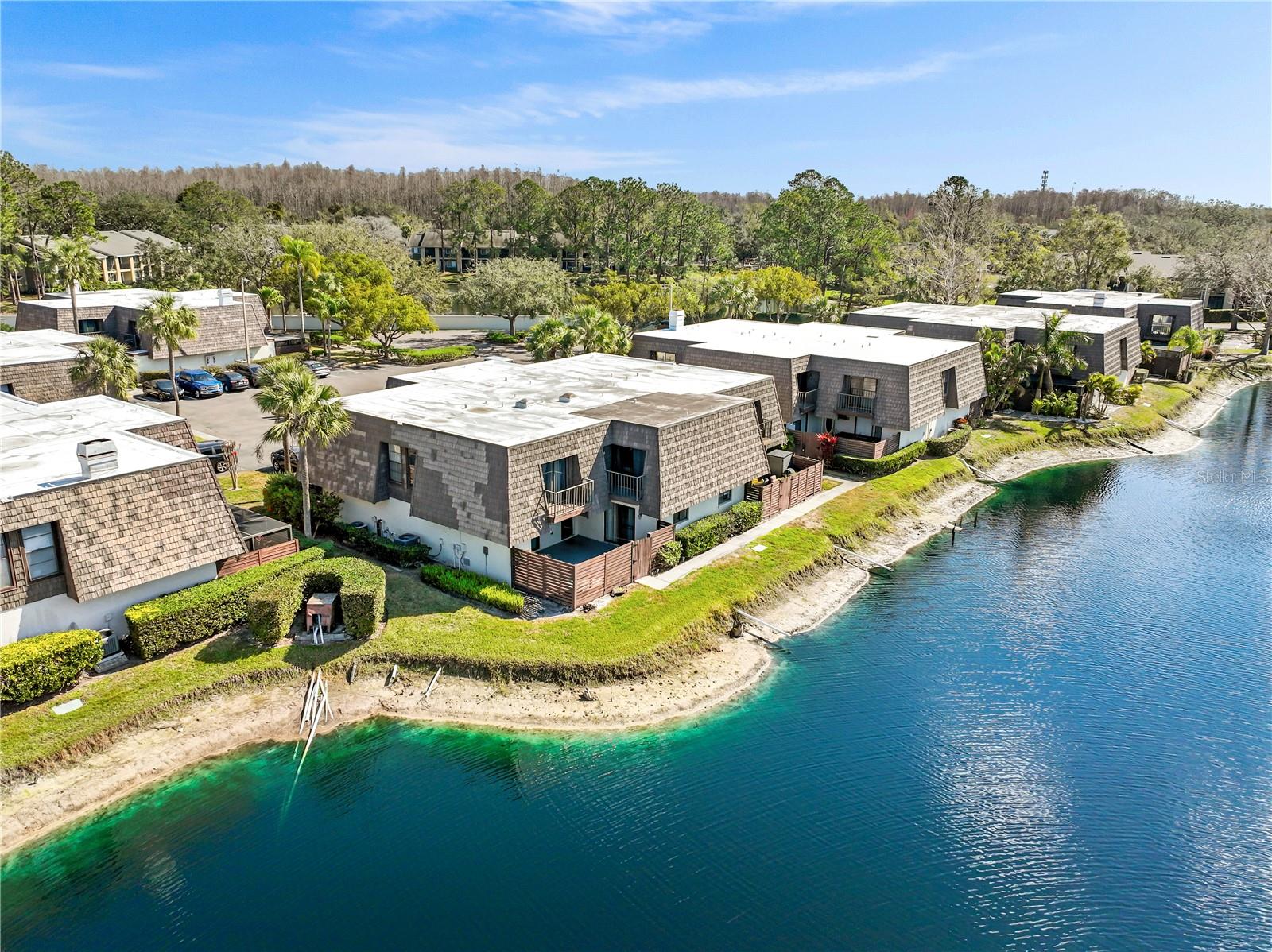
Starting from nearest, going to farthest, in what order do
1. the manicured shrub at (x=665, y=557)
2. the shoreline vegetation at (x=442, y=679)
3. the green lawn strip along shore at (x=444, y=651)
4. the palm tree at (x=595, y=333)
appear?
the shoreline vegetation at (x=442, y=679)
the green lawn strip along shore at (x=444, y=651)
the manicured shrub at (x=665, y=557)
the palm tree at (x=595, y=333)

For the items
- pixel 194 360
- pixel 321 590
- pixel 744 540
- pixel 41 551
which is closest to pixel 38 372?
pixel 194 360

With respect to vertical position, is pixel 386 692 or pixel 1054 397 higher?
pixel 1054 397

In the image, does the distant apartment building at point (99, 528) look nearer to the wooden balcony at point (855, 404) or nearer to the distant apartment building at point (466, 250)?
the wooden balcony at point (855, 404)

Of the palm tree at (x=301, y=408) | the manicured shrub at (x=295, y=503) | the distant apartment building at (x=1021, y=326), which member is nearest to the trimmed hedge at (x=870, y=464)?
the distant apartment building at (x=1021, y=326)

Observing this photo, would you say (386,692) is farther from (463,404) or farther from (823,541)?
(823,541)

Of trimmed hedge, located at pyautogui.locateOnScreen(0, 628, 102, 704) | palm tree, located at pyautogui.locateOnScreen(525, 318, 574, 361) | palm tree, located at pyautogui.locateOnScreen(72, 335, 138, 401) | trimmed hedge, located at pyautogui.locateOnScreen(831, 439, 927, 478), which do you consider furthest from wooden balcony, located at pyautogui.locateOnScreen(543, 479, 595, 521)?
palm tree, located at pyautogui.locateOnScreen(72, 335, 138, 401)

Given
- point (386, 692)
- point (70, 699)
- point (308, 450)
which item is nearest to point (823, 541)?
point (386, 692)

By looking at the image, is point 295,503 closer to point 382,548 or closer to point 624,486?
point 382,548
